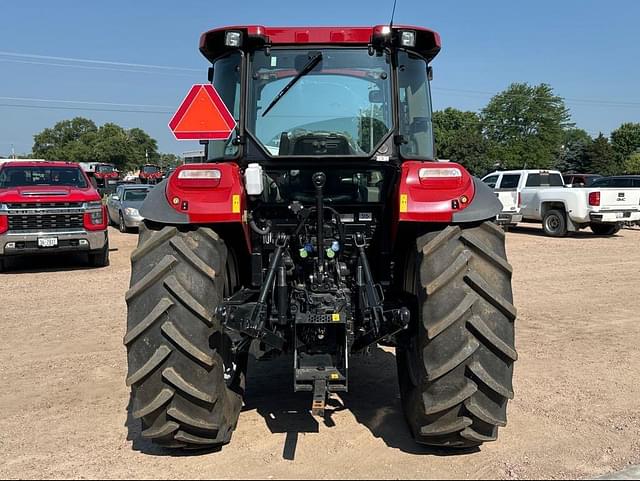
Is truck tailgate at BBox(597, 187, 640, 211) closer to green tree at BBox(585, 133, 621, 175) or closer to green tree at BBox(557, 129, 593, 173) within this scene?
green tree at BBox(585, 133, 621, 175)

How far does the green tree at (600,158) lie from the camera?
59.2 m

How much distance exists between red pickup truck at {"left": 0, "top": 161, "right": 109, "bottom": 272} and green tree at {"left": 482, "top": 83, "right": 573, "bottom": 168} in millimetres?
61763

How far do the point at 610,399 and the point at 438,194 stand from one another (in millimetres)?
2568

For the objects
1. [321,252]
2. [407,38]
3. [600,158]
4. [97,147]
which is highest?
[97,147]

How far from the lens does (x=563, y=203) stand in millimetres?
17859

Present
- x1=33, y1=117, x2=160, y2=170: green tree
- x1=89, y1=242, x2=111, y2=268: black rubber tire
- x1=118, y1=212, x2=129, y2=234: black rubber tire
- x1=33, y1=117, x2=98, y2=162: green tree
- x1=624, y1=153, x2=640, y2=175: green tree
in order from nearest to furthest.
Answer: x1=89, y1=242, x2=111, y2=268: black rubber tire, x1=118, y1=212, x2=129, y2=234: black rubber tire, x1=624, y1=153, x2=640, y2=175: green tree, x1=33, y1=117, x2=160, y2=170: green tree, x1=33, y1=117, x2=98, y2=162: green tree

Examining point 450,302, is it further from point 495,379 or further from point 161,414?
point 161,414

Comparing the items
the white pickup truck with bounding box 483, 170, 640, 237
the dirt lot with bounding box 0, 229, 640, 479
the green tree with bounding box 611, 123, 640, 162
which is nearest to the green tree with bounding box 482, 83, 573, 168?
the green tree with bounding box 611, 123, 640, 162

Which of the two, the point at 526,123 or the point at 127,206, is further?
the point at 526,123

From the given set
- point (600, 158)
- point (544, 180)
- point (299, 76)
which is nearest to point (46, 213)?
point (299, 76)

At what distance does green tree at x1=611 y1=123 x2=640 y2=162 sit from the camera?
73.2m

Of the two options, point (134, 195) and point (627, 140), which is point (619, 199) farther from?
point (627, 140)

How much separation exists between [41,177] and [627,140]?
76.1 metres

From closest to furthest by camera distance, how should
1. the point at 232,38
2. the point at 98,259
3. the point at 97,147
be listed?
the point at 232,38 < the point at 98,259 < the point at 97,147
